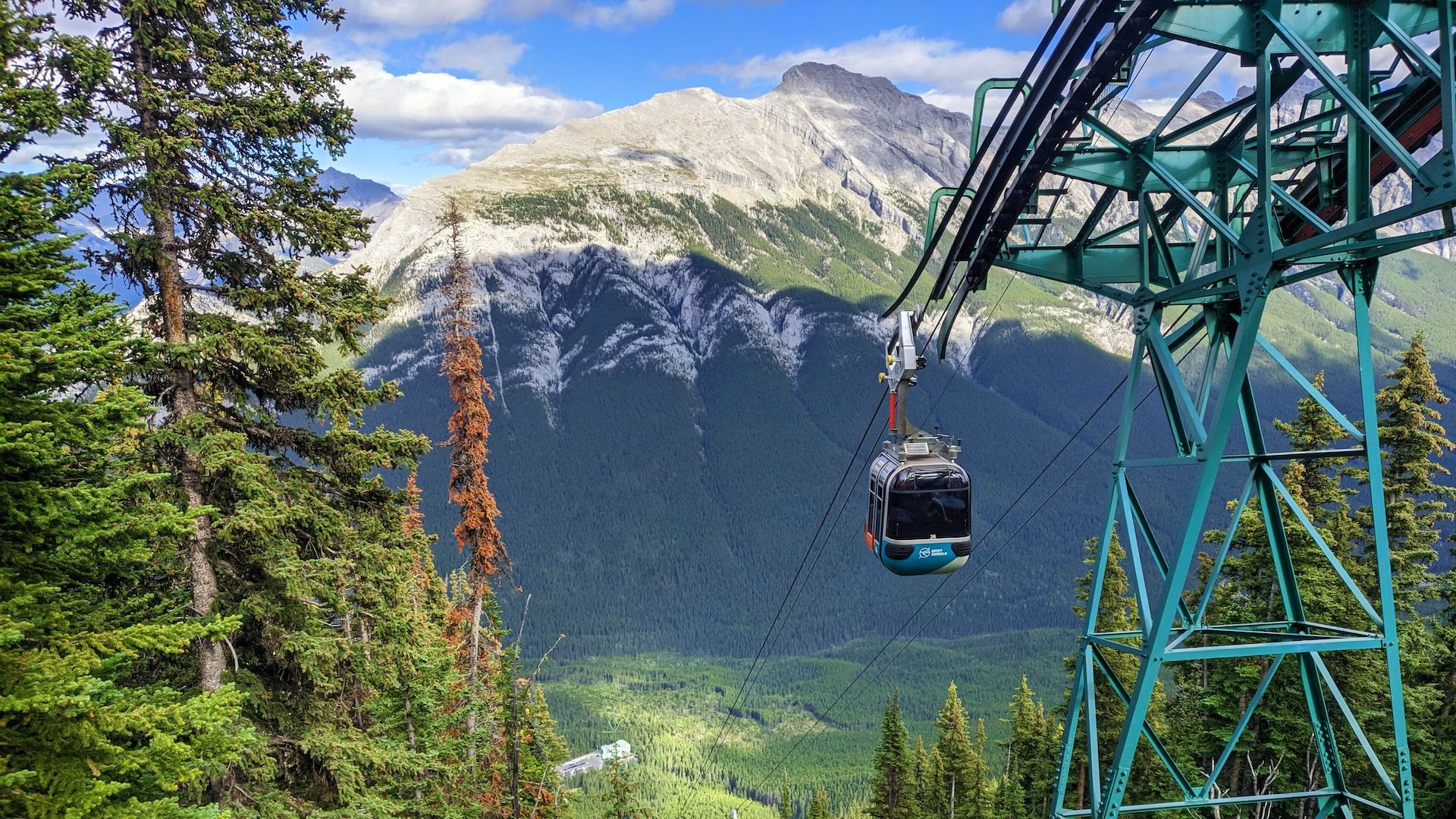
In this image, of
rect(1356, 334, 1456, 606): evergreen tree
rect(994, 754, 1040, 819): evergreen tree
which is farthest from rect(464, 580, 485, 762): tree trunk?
rect(1356, 334, 1456, 606): evergreen tree

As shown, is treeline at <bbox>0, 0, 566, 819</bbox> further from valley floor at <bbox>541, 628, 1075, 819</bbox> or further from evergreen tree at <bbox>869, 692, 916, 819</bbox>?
valley floor at <bbox>541, 628, 1075, 819</bbox>

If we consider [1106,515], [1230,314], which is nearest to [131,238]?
[1106,515]

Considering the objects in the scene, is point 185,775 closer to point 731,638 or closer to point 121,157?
point 121,157

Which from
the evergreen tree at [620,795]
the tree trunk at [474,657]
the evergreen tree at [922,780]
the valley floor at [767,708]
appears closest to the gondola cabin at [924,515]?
the tree trunk at [474,657]

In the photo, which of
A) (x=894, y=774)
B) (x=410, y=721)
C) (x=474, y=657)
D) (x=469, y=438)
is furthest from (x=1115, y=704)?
(x=469, y=438)

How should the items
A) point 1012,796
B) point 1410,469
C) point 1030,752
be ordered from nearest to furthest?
point 1410,469
point 1012,796
point 1030,752

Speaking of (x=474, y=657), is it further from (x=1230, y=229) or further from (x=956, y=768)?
(x=956, y=768)
